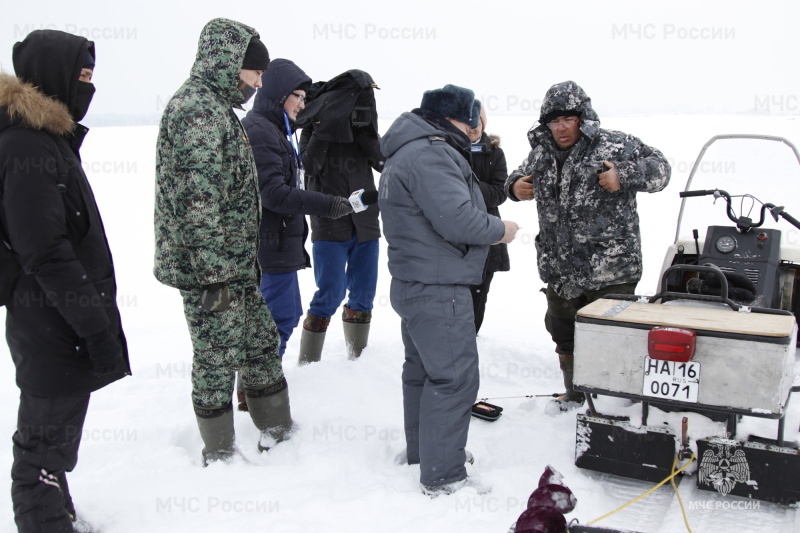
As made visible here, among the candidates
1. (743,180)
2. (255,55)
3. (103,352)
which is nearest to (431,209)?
(255,55)

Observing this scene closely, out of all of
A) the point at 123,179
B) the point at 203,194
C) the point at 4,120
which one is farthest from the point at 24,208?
the point at 123,179

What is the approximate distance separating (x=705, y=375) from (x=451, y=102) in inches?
62.3

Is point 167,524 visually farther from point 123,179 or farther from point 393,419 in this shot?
point 123,179

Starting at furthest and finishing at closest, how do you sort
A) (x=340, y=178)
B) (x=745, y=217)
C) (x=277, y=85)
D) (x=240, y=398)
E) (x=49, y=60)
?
(x=340, y=178) < (x=240, y=398) < (x=745, y=217) < (x=277, y=85) < (x=49, y=60)

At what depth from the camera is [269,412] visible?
3.36 m

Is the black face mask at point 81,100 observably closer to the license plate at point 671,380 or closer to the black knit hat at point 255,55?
the black knit hat at point 255,55

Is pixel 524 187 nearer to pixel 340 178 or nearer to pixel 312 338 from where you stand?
pixel 340 178

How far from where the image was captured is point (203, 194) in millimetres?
2738

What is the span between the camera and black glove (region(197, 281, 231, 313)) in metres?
2.84

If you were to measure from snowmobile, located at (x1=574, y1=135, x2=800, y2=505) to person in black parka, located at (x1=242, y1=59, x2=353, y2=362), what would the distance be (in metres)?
1.73

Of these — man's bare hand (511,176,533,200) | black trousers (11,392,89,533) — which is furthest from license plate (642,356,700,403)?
black trousers (11,392,89,533)

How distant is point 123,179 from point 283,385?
653 inches

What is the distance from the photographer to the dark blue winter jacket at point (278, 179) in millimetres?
3498

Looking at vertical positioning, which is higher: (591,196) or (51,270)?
(591,196)
